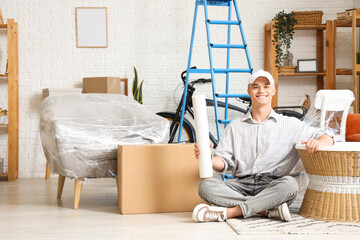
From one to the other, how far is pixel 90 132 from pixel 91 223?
27.2 inches

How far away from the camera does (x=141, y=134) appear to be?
3.23 meters

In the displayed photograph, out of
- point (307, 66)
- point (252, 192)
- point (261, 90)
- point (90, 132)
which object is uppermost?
point (307, 66)

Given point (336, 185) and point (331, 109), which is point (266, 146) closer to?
point (336, 185)

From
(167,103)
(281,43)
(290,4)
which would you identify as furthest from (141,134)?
(290,4)

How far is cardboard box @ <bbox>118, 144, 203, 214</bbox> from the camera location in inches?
112

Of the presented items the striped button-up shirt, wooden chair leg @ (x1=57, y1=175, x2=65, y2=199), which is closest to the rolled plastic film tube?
the striped button-up shirt

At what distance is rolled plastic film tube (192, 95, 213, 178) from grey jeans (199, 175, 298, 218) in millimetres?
71

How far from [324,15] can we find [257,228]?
368cm

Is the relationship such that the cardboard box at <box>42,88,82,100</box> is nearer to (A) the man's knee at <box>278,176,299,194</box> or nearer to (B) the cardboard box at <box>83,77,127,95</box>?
(B) the cardboard box at <box>83,77,127,95</box>

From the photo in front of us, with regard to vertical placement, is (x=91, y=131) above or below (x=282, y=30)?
below

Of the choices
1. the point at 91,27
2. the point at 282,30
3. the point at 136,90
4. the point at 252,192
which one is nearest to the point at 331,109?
the point at 252,192

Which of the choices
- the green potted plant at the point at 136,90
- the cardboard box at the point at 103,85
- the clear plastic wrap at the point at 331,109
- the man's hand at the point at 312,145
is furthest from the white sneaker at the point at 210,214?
the green potted plant at the point at 136,90

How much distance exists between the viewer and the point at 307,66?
5.15 meters

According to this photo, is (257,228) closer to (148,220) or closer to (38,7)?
(148,220)
